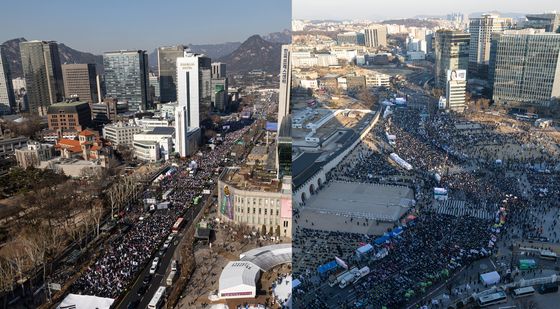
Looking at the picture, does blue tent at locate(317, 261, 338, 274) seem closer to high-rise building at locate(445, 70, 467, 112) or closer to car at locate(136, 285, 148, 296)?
car at locate(136, 285, 148, 296)

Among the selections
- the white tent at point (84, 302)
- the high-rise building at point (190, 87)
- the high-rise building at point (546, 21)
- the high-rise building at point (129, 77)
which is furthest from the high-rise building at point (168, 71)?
the white tent at point (84, 302)

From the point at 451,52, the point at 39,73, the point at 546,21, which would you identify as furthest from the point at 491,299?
the point at 39,73

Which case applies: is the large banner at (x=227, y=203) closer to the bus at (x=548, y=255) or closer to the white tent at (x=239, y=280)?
the white tent at (x=239, y=280)

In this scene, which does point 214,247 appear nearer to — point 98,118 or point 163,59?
point 98,118

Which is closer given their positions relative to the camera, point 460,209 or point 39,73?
point 460,209

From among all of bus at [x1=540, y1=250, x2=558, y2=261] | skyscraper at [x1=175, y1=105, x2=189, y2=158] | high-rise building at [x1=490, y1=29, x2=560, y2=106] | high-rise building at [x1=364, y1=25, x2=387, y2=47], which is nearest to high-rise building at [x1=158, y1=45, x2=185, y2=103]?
skyscraper at [x1=175, y1=105, x2=189, y2=158]

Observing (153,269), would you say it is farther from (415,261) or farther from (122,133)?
(122,133)
